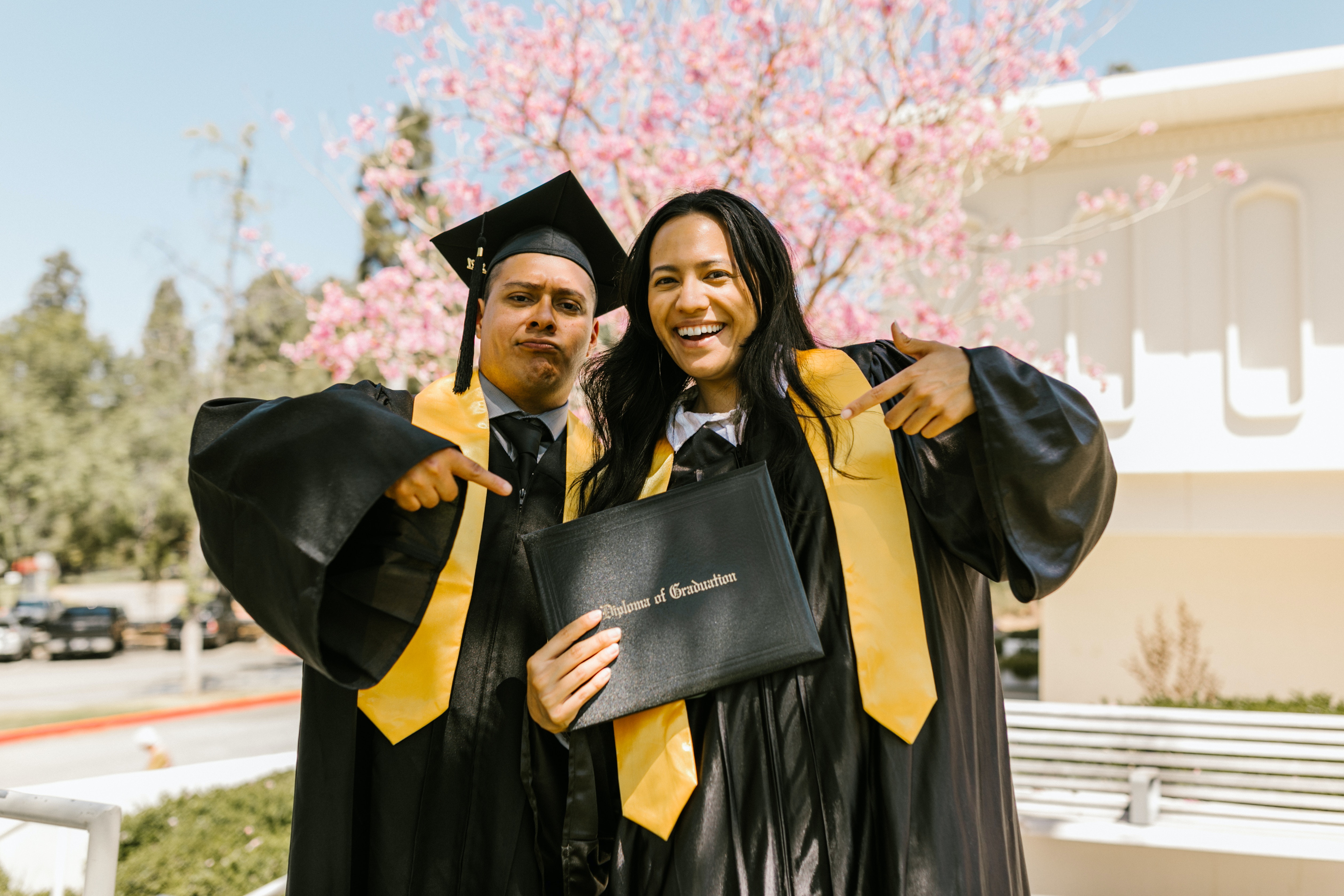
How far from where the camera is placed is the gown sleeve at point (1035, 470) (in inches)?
63.0

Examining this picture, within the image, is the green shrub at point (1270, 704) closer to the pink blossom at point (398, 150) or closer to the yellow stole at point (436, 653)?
the yellow stole at point (436, 653)

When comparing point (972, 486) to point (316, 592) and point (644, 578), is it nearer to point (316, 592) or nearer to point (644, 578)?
point (644, 578)

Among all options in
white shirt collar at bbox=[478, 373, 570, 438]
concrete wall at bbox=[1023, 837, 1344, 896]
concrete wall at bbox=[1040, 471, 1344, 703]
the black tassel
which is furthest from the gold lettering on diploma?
Result: concrete wall at bbox=[1040, 471, 1344, 703]

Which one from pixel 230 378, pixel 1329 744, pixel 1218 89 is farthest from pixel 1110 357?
pixel 230 378

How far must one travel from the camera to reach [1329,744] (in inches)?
195

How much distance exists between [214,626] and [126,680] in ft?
16.3

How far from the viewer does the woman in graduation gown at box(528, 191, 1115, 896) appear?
1.62 m

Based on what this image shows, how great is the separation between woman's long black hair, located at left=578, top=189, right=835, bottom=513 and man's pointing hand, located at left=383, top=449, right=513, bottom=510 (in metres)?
0.38

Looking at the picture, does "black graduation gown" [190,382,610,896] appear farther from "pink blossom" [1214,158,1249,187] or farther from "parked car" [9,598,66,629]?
"parked car" [9,598,66,629]

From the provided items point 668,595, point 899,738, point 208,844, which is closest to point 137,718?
point 208,844

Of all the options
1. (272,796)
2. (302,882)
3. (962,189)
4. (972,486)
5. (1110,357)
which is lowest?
(272,796)

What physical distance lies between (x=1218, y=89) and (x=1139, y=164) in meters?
1.03

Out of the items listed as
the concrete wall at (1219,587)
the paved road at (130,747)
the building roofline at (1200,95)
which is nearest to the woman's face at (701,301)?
the building roofline at (1200,95)

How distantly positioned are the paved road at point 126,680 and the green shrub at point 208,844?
47.2 ft
